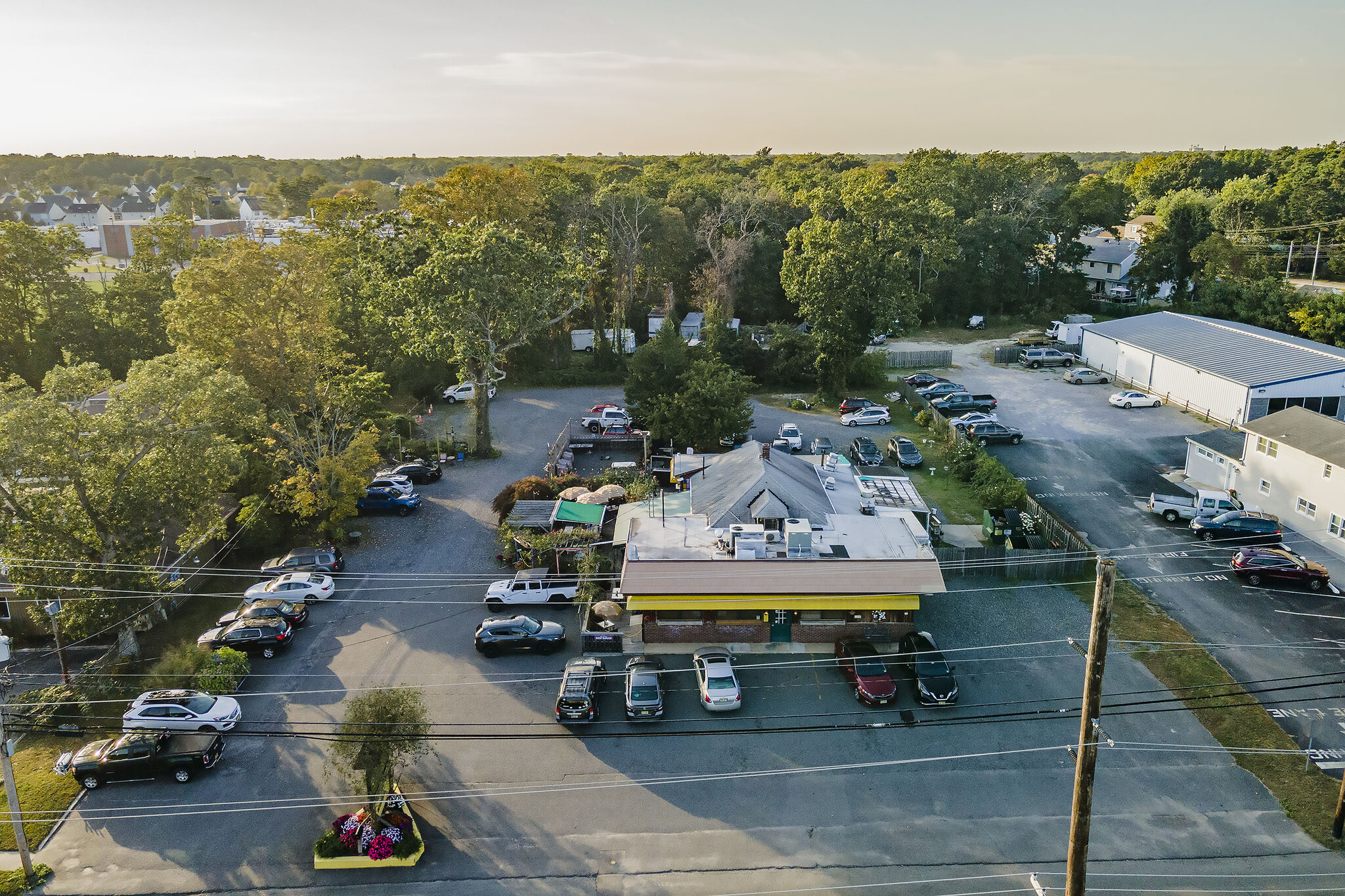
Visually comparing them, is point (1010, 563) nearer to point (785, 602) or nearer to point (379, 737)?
point (785, 602)

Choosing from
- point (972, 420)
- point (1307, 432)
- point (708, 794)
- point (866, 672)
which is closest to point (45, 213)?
point (972, 420)

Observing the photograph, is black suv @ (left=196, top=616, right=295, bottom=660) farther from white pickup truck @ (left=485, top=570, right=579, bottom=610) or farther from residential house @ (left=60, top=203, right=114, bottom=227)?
residential house @ (left=60, top=203, right=114, bottom=227)

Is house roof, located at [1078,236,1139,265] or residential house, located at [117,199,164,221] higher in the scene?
residential house, located at [117,199,164,221]

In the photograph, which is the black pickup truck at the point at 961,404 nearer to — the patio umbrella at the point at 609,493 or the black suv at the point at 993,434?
the black suv at the point at 993,434

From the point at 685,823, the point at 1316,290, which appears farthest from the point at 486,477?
the point at 1316,290

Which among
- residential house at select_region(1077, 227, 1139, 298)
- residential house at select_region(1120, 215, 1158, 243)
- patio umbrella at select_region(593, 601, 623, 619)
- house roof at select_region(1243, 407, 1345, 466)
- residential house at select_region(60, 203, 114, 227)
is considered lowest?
patio umbrella at select_region(593, 601, 623, 619)

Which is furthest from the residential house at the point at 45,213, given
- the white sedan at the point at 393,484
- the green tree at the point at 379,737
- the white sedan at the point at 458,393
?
the green tree at the point at 379,737

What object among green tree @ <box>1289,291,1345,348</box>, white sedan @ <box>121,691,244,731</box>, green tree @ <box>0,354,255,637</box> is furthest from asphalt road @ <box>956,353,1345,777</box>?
green tree @ <box>0,354,255,637</box>
